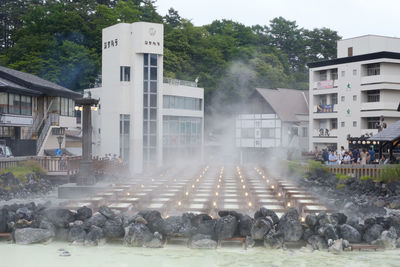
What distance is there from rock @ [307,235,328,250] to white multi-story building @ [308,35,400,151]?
2906cm


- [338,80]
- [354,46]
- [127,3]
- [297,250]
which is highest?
[127,3]

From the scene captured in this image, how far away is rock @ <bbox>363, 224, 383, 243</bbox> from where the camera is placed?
1169 centimetres

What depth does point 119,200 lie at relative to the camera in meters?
16.4

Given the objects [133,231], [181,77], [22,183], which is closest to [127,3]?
[181,77]

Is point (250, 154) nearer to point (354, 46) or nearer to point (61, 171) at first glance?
point (354, 46)

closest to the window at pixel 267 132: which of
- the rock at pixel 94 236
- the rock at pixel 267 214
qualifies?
the rock at pixel 267 214

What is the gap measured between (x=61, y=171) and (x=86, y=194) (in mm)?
6171

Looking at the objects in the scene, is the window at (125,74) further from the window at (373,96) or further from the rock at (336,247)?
the rock at (336,247)

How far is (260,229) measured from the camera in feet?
37.9

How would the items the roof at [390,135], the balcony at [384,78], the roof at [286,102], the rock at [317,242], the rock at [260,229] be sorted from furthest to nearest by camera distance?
the roof at [286,102] < the balcony at [384,78] < the roof at [390,135] < the rock at [260,229] < the rock at [317,242]

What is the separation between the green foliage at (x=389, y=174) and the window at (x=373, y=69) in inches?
813

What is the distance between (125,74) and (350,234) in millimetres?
24588

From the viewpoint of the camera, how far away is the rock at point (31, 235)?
11828 millimetres

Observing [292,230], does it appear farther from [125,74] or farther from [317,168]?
[125,74]
